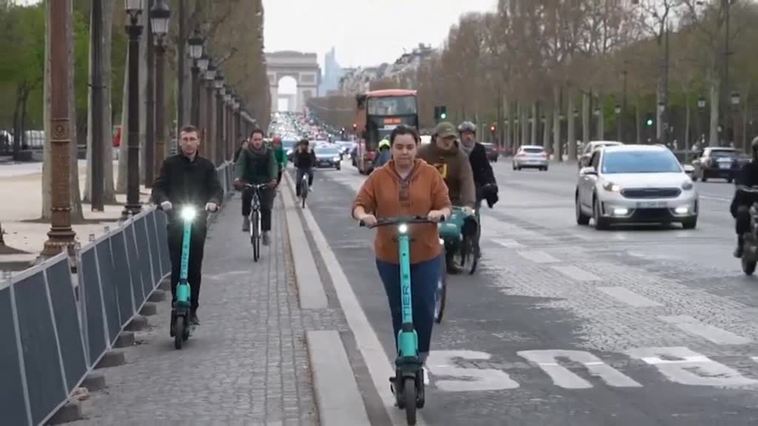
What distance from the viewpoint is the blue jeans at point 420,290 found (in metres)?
9.95

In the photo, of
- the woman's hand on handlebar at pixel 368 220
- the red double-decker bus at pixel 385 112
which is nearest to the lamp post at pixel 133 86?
the woman's hand on handlebar at pixel 368 220

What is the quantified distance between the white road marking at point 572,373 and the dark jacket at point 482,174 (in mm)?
7118

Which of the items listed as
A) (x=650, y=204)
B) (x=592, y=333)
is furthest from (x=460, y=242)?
(x=650, y=204)

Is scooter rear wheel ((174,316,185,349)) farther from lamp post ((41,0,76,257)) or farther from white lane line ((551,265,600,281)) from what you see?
white lane line ((551,265,600,281))

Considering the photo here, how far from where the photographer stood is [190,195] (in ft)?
44.7

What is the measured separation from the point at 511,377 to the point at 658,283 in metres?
7.68

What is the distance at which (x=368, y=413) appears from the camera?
32.8ft

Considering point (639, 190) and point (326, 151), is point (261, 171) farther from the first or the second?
point (326, 151)

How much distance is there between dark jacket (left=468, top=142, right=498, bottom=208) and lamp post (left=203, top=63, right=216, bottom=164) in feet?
99.2

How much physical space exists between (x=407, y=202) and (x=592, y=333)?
4.54m

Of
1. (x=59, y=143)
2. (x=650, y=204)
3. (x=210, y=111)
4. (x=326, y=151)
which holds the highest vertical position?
(x=210, y=111)

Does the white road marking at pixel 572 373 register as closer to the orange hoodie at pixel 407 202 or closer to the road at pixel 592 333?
the road at pixel 592 333

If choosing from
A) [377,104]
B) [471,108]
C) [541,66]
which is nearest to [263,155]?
[377,104]

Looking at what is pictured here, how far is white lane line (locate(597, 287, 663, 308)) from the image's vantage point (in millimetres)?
16516
